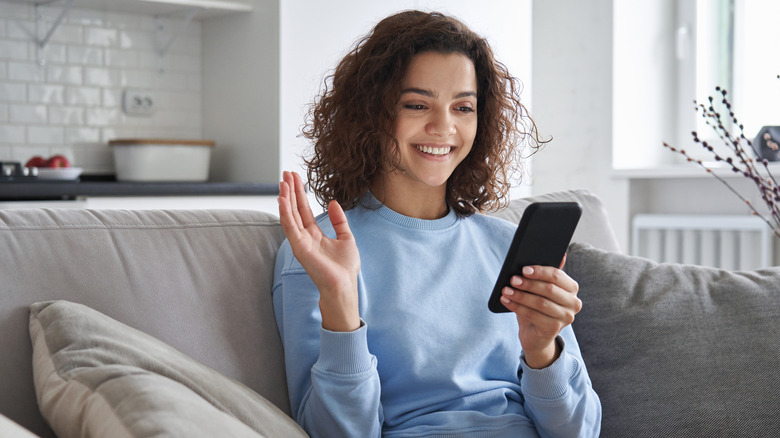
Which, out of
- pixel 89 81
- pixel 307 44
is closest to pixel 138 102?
pixel 89 81

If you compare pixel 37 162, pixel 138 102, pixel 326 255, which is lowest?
pixel 326 255

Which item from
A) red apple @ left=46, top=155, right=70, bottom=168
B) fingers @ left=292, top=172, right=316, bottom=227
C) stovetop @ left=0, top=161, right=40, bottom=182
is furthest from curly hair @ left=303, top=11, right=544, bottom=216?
red apple @ left=46, top=155, right=70, bottom=168

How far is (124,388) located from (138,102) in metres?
2.94

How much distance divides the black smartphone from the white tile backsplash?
2.78 m

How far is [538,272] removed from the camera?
1.13 metres

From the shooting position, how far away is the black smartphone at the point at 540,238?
3.68 feet

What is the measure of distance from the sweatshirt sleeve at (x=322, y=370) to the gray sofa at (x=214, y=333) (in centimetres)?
7

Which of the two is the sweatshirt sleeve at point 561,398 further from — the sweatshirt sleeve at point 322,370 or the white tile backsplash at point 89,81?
the white tile backsplash at point 89,81

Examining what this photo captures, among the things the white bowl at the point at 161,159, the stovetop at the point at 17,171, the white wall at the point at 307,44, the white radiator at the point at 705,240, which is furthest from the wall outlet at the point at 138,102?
the white radiator at the point at 705,240

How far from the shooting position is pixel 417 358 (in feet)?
4.19

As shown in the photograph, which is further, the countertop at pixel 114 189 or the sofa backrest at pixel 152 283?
the countertop at pixel 114 189

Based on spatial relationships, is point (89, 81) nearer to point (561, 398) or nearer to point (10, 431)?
point (561, 398)

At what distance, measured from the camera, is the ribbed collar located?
1.42 m

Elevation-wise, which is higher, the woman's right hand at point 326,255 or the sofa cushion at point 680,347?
the woman's right hand at point 326,255
